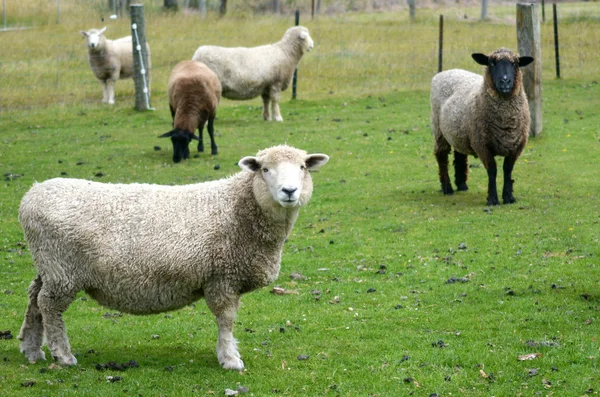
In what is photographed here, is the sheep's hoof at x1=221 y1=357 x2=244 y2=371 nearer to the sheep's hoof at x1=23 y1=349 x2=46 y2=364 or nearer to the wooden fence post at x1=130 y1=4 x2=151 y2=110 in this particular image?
the sheep's hoof at x1=23 y1=349 x2=46 y2=364

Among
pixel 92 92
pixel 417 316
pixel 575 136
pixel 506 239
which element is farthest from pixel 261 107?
pixel 417 316

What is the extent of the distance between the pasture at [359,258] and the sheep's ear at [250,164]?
5.29 ft

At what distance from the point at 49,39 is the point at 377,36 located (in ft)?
36.7

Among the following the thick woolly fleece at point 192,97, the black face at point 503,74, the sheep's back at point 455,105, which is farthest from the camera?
the thick woolly fleece at point 192,97

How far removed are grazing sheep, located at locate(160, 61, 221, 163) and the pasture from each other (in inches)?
17.5

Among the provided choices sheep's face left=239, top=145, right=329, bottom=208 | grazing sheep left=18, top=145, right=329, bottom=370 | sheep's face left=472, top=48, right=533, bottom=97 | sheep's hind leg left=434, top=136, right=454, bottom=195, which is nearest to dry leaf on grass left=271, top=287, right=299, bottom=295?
grazing sheep left=18, top=145, right=329, bottom=370

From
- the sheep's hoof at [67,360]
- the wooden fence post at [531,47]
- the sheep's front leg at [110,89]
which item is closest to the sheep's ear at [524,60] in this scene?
the wooden fence post at [531,47]

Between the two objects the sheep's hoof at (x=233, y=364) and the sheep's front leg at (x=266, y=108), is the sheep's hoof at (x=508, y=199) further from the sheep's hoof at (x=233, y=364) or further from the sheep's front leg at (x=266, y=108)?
the sheep's front leg at (x=266, y=108)

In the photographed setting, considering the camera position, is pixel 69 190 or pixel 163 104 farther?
pixel 163 104

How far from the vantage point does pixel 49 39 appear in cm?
3025

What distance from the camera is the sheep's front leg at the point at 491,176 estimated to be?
519 inches

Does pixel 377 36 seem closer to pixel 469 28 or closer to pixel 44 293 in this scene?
pixel 469 28

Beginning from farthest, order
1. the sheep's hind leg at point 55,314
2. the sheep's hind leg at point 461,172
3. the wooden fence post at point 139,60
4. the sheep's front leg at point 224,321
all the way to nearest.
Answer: the wooden fence post at point 139,60
the sheep's hind leg at point 461,172
the sheep's front leg at point 224,321
the sheep's hind leg at point 55,314

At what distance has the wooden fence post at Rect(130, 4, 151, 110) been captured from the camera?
22531 millimetres
